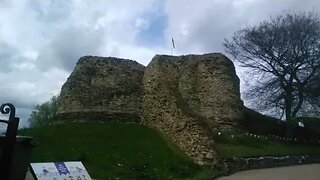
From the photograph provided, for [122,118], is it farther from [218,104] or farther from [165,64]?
[218,104]

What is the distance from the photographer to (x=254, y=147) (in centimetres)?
2892

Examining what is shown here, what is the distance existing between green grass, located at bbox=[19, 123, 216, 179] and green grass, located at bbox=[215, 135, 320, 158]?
3585mm

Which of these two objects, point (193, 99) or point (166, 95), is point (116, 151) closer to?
point (166, 95)

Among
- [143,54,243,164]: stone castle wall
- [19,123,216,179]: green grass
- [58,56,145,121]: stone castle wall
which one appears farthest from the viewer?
[58,56,145,121]: stone castle wall

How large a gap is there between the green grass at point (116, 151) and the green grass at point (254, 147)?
141 inches

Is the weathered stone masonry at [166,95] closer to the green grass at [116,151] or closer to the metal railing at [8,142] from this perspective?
the green grass at [116,151]

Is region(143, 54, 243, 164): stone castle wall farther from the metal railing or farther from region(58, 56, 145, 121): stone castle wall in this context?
the metal railing

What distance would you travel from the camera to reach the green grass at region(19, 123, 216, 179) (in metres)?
18.1

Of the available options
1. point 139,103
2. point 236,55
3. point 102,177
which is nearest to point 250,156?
point 139,103

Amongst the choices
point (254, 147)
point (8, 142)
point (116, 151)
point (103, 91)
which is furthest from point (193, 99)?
point (8, 142)

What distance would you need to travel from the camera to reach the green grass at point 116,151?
1806 centimetres

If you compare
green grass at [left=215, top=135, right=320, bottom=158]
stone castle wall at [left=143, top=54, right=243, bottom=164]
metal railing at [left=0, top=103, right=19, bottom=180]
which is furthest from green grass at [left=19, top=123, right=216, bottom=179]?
metal railing at [left=0, top=103, right=19, bottom=180]

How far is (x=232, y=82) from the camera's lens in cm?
3241

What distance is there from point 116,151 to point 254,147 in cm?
1084
